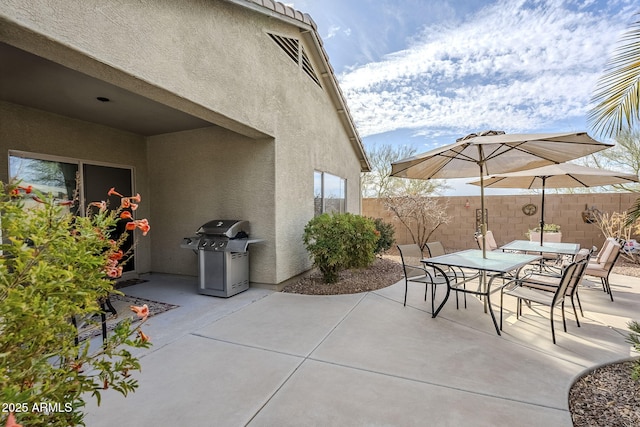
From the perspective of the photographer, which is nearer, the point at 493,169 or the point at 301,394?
the point at 301,394

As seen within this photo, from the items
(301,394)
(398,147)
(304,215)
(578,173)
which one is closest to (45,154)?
(304,215)

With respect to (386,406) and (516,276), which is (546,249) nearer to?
(516,276)

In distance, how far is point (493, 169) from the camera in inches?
232

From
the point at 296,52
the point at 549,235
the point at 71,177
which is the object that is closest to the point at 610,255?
the point at 549,235

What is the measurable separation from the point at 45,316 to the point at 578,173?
8221 mm

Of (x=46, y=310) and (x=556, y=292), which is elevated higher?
(x=46, y=310)

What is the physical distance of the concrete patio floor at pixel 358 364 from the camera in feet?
7.96

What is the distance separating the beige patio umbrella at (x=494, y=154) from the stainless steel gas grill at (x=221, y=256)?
3.22m

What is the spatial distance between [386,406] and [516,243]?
6.27 meters

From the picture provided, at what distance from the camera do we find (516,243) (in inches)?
279

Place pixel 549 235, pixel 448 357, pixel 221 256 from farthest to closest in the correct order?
pixel 549 235
pixel 221 256
pixel 448 357

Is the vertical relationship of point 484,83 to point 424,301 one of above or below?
above

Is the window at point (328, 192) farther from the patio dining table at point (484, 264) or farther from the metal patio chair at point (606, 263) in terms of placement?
the metal patio chair at point (606, 263)

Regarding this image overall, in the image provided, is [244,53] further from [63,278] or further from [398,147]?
[398,147]
